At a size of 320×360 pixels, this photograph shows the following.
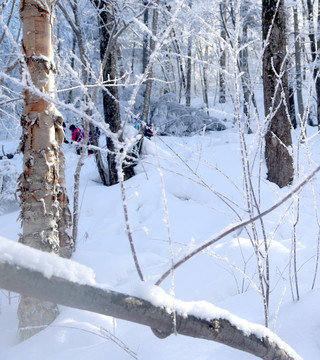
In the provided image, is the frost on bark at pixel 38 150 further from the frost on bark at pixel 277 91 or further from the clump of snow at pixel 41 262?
the frost on bark at pixel 277 91

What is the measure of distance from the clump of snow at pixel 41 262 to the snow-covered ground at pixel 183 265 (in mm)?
162

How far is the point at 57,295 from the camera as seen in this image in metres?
0.54

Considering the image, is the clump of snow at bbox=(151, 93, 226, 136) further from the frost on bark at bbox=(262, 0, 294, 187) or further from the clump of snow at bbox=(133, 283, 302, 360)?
the clump of snow at bbox=(133, 283, 302, 360)

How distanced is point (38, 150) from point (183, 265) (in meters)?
1.48

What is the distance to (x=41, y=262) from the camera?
54 centimetres

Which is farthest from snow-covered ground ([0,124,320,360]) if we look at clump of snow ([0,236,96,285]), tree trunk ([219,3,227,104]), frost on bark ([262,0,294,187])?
frost on bark ([262,0,294,187])

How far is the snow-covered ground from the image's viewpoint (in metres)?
1.50

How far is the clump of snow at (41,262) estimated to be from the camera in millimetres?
506

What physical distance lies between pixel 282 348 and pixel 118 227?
3629 millimetres

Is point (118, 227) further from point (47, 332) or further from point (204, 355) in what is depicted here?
point (204, 355)

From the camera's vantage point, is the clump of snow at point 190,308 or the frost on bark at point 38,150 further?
the frost on bark at point 38,150

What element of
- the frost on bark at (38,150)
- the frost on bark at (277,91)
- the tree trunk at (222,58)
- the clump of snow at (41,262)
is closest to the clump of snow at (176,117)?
the tree trunk at (222,58)

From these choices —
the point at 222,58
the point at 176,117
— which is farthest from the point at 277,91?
the point at 222,58

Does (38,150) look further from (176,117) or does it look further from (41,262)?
(176,117)
